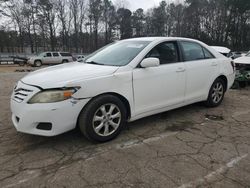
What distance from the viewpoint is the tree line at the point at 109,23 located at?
141 ft

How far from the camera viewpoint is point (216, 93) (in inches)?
196

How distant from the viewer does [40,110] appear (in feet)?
9.27

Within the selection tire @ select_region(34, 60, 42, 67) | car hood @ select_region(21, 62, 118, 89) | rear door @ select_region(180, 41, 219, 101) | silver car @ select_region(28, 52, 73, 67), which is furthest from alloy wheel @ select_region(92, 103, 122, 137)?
tire @ select_region(34, 60, 42, 67)

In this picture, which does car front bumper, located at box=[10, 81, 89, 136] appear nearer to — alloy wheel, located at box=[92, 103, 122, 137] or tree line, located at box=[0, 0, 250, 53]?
alloy wheel, located at box=[92, 103, 122, 137]

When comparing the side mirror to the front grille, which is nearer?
the front grille

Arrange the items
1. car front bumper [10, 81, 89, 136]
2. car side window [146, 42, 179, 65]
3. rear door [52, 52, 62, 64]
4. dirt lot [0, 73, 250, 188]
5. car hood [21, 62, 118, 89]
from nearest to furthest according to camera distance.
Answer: dirt lot [0, 73, 250, 188] < car front bumper [10, 81, 89, 136] < car hood [21, 62, 118, 89] < car side window [146, 42, 179, 65] < rear door [52, 52, 62, 64]

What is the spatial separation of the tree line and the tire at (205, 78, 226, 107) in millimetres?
42591

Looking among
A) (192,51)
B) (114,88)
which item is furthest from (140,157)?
(192,51)

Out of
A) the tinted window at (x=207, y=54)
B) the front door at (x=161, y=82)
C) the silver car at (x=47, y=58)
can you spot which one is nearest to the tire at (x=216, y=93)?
the tinted window at (x=207, y=54)

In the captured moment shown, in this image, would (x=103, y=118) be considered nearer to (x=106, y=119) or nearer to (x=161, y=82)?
(x=106, y=119)

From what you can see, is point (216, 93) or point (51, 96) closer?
point (51, 96)

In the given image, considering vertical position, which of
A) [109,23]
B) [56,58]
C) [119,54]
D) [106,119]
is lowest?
[106,119]

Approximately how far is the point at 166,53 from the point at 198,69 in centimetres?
81

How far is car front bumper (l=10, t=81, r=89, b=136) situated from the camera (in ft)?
9.30
